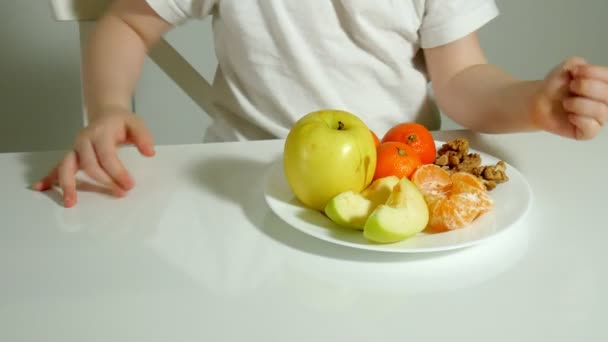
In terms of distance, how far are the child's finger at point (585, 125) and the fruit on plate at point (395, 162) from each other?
17 cm

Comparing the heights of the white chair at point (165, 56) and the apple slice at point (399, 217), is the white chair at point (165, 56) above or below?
below

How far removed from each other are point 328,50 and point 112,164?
0.39 meters

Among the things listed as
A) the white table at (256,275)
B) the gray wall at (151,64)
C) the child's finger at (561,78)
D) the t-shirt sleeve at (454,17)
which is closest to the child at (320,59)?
the t-shirt sleeve at (454,17)

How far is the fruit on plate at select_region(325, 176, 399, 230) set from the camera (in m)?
0.58

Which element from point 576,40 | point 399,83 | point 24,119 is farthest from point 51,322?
point 576,40

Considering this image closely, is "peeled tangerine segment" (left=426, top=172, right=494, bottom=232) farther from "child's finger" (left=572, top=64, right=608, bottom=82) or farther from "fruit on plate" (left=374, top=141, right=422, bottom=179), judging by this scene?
"child's finger" (left=572, top=64, right=608, bottom=82)

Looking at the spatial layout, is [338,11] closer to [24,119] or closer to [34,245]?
[34,245]

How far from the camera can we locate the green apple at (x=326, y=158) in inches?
23.9

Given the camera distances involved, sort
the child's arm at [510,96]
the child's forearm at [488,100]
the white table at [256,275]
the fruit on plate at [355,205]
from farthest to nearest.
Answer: the child's forearm at [488,100]
the child's arm at [510,96]
the fruit on plate at [355,205]
the white table at [256,275]

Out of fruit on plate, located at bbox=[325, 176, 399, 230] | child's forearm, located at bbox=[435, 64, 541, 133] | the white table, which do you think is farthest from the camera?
child's forearm, located at bbox=[435, 64, 541, 133]

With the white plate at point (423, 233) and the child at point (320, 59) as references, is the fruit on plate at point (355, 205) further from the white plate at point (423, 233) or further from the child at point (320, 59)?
the child at point (320, 59)

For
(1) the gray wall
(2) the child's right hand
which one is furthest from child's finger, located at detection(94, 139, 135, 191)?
(1) the gray wall

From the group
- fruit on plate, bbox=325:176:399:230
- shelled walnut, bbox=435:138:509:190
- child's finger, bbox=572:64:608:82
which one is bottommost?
shelled walnut, bbox=435:138:509:190

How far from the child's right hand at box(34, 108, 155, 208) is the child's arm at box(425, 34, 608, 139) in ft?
1.35
